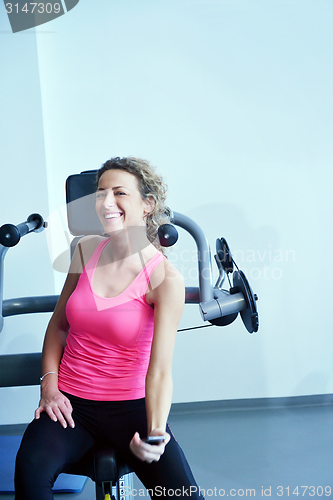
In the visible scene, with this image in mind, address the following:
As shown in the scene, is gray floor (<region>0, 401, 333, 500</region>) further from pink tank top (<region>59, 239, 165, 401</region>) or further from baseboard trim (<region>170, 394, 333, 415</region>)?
pink tank top (<region>59, 239, 165, 401</region>)

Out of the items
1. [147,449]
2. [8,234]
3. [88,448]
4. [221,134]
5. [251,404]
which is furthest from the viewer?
[251,404]

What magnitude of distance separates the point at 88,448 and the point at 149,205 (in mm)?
717

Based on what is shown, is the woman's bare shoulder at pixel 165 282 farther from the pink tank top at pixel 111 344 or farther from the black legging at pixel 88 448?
the black legging at pixel 88 448

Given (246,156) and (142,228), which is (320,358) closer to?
(246,156)

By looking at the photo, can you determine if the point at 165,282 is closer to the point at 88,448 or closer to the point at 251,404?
the point at 88,448

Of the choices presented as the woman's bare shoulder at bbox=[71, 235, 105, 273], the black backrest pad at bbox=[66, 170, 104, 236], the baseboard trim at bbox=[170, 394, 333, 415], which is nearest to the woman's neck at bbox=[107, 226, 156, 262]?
the woman's bare shoulder at bbox=[71, 235, 105, 273]

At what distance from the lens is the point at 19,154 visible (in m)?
2.15

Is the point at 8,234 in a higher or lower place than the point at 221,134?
lower

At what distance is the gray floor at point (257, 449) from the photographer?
67.6 inches

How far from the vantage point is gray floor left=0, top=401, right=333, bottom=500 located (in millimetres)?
1718

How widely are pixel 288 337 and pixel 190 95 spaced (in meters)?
1.60

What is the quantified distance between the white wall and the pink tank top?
118 cm

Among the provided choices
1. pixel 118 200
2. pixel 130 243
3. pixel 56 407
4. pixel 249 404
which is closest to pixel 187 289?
pixel 130 243

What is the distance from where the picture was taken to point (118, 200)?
3.91ft
